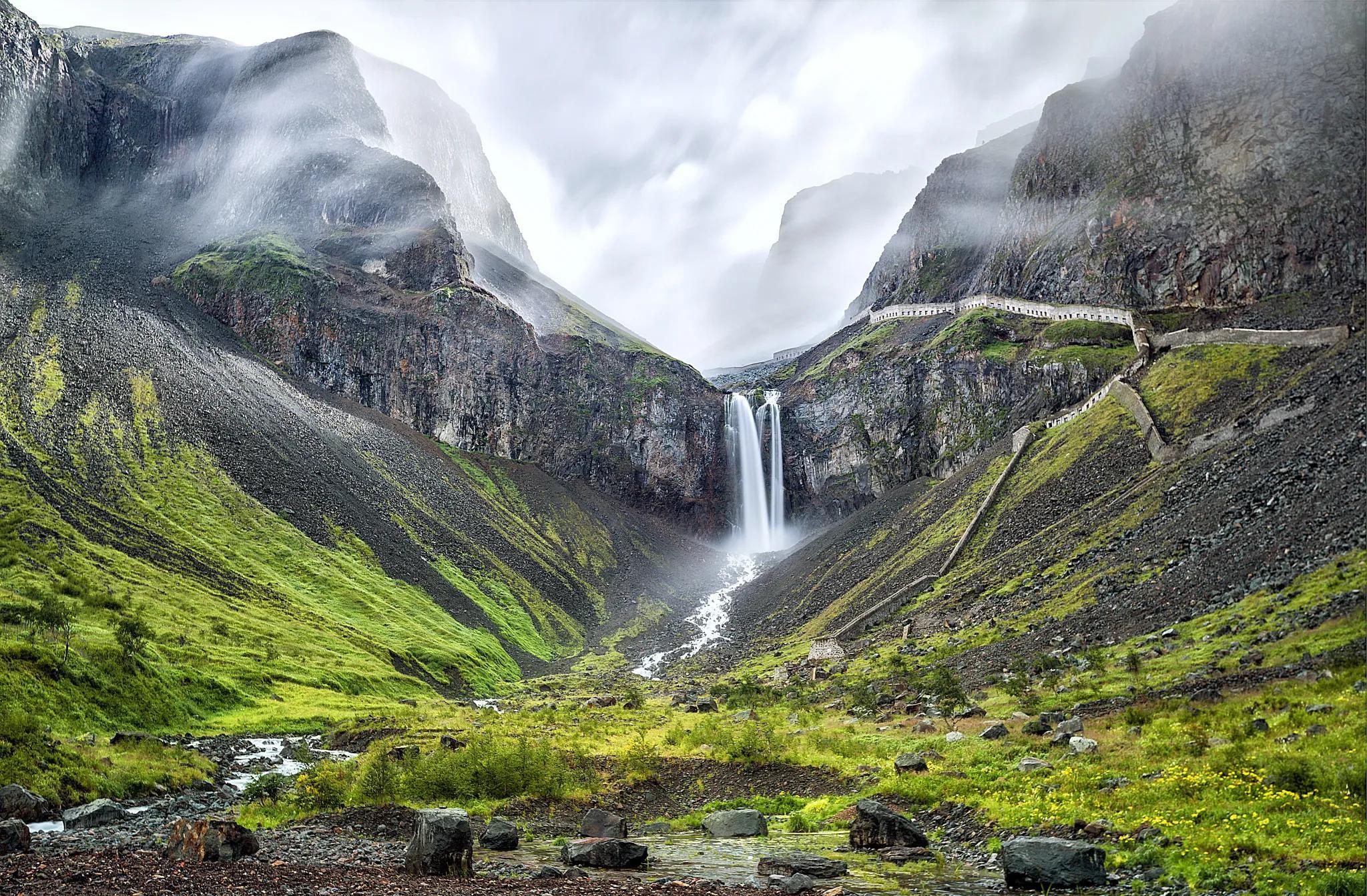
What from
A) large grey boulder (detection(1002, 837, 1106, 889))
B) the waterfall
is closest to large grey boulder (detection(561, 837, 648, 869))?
large grey boulder (detection(1002, 837, 1106, 889))

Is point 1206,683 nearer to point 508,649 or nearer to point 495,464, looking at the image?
point 508,649

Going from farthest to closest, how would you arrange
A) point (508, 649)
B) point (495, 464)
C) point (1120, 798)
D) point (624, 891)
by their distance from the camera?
point (495, 464) → point (508, 649) → point (1120, 798) → point (624, 891)

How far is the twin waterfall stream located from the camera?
169125 millimetres

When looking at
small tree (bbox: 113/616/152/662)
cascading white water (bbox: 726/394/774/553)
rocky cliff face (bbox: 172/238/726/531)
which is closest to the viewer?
small tree (bbox: 113/616/152/662)

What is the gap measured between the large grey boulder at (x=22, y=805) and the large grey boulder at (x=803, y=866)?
26476 mm

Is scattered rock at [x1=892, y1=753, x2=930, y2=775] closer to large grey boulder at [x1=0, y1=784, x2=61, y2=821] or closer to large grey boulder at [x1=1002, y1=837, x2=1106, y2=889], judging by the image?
large grey boulder at [x1=1002, y1=837, x2=1106, y2=889]

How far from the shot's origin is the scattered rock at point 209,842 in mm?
18594

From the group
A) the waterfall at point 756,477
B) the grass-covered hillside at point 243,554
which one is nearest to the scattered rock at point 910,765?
the grass-covered hillside at point 243,554

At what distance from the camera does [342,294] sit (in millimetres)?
181375

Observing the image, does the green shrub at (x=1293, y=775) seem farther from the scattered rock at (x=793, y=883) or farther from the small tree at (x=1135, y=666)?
the small tree at (x=1135, y=666)

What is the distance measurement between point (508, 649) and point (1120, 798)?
92.6m

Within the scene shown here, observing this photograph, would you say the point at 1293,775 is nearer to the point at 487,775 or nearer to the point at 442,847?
the point at 442,847

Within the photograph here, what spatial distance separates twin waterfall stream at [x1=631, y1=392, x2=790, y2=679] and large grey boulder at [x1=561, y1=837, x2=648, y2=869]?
130101 millimetres

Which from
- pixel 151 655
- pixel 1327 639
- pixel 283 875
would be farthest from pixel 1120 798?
pixel 151 655
